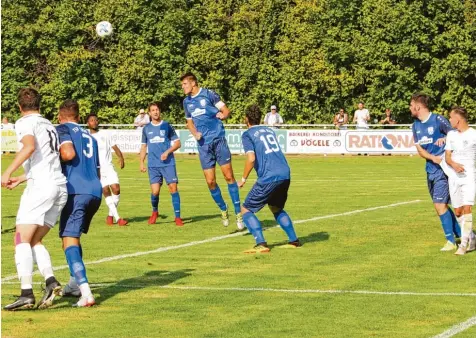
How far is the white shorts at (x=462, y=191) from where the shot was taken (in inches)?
604

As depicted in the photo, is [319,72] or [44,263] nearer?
[44,263]

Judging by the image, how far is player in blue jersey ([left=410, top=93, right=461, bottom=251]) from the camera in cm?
1575

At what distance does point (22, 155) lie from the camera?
422 inches

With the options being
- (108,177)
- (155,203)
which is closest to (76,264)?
(155,203)

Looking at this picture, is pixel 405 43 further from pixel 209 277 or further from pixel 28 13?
pixel 209 277

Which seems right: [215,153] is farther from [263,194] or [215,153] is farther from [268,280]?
[268,280]

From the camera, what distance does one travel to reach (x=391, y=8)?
59.3 meters

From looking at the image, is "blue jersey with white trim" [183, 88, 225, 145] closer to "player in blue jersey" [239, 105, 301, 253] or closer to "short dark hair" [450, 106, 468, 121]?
"player in blue jersey" [239, 105, 301, 253]

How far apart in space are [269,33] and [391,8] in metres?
6.79

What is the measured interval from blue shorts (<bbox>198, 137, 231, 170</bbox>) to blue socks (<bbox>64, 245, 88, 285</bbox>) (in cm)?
837

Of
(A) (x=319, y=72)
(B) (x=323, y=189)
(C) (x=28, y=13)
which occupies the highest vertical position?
(C) (x=28, y=13)

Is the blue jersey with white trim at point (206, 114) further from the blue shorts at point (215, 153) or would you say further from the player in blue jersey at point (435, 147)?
the player in blue jersey at point (435, 147)

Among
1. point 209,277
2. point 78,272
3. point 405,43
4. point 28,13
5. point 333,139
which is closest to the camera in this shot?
point 78,272

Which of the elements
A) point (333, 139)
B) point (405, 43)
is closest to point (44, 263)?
point (333, 139)
